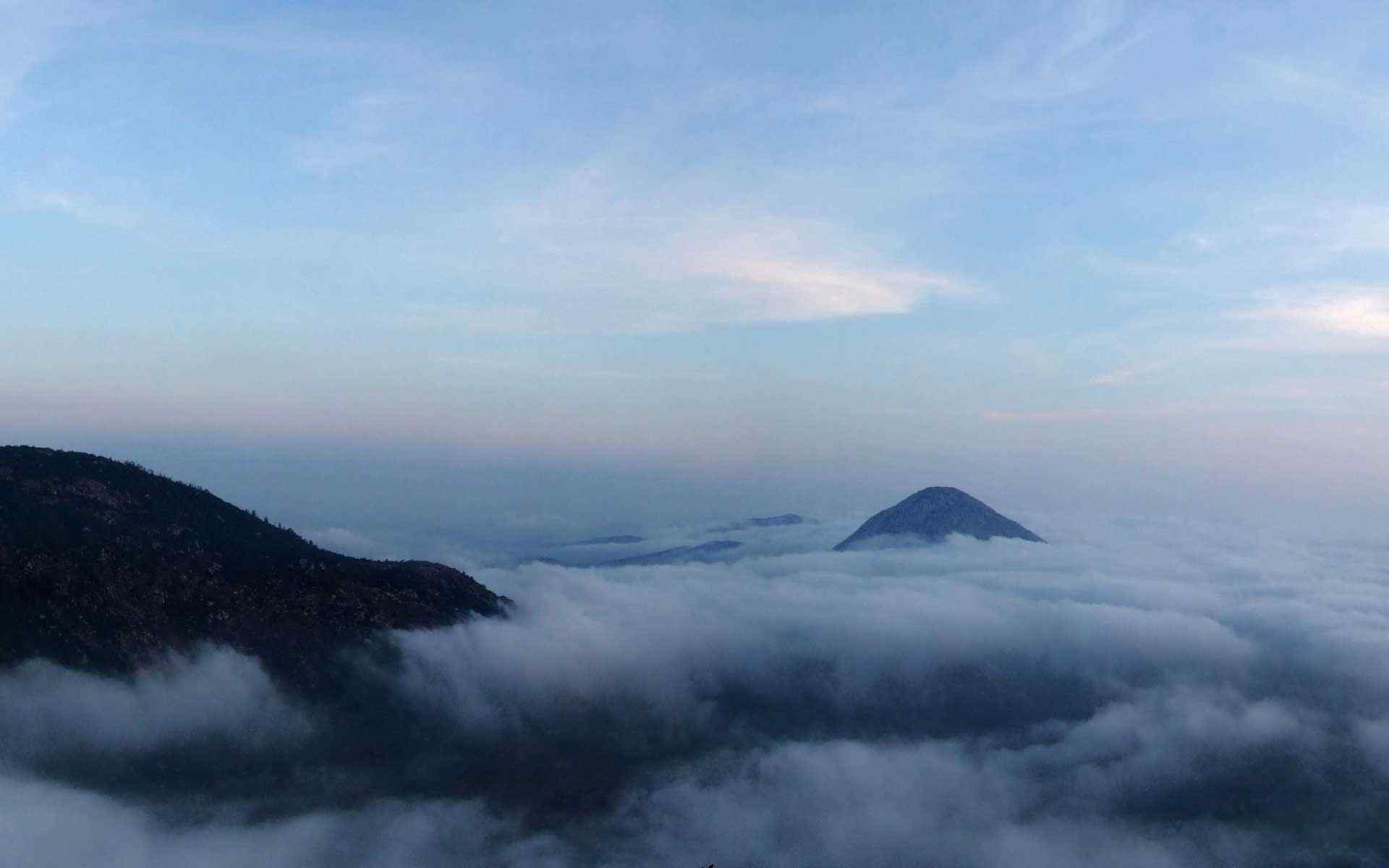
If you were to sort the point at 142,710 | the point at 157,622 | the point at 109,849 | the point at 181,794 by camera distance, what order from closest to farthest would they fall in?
the point at 109,849, the point at 181,794, the point at 142,710, the point at 157,622

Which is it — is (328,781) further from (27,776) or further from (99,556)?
(99,556)

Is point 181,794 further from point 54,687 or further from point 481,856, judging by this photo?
point 481,856

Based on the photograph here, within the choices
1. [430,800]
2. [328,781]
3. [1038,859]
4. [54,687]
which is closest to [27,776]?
[54,687]

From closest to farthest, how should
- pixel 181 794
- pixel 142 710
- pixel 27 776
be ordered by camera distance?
1. pixel 27 776
2. pixel 181 794
3. pixel 142 710

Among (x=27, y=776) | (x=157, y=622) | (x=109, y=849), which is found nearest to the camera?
(x=109, y=849)

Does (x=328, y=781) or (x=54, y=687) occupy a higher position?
(x=54, y=687)

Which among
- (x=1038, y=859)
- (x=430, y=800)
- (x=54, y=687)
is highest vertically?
(x=54, y=687)

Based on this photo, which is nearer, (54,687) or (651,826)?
(54,687)

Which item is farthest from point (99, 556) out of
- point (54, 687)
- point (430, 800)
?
point (430, 800)

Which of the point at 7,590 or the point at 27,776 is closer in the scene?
the point at 27,776
